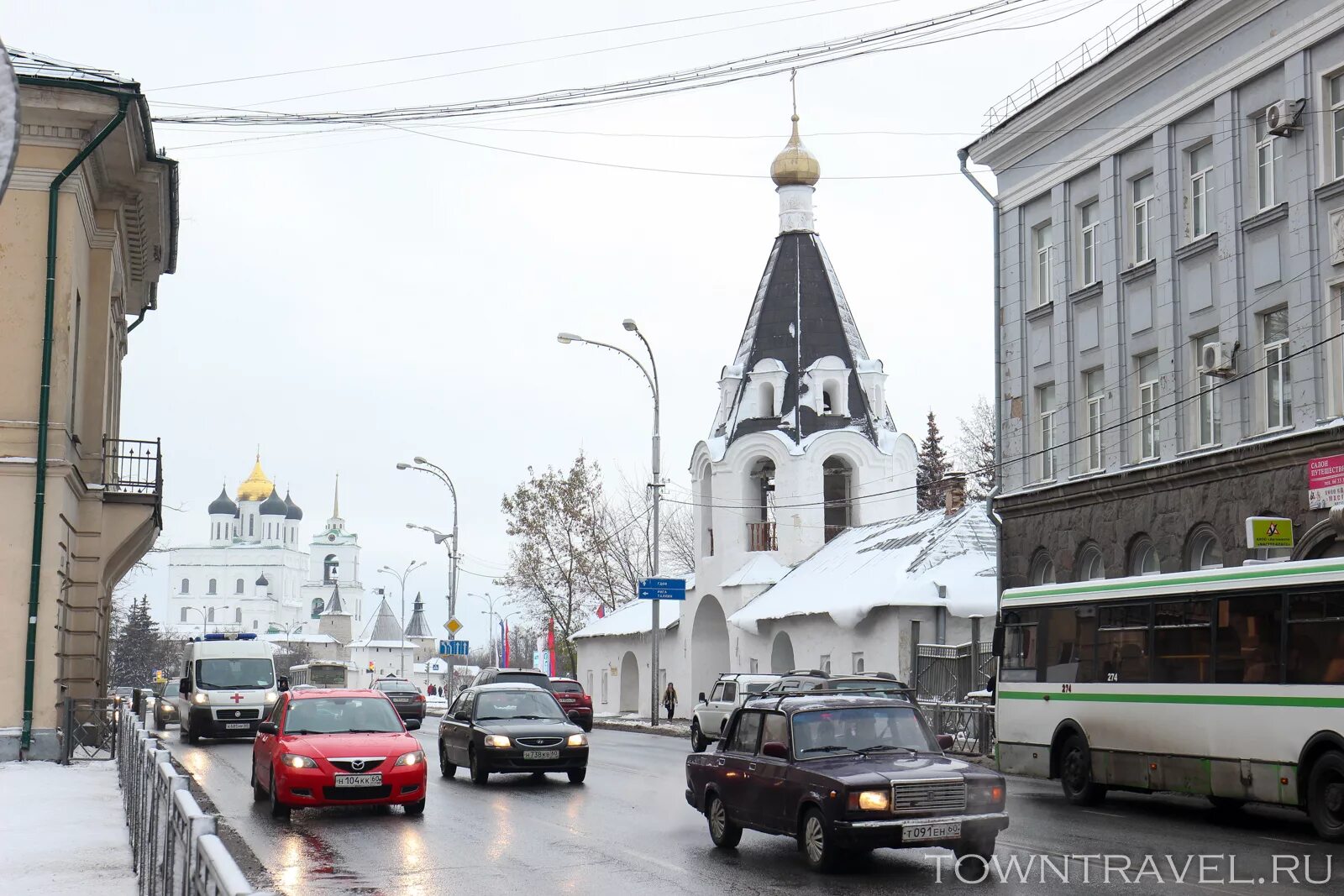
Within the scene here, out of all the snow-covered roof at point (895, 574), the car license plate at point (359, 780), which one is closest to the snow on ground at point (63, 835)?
the car license plate at point (359, 780)

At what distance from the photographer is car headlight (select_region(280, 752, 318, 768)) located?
16.9 metres

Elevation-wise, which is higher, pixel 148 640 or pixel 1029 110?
pixel 1029 110

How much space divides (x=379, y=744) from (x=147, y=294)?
76.9 ft

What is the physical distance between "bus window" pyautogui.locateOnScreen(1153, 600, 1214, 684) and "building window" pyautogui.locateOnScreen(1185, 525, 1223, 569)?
838 cm

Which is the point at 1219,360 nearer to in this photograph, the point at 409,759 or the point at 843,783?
the point at 409,759

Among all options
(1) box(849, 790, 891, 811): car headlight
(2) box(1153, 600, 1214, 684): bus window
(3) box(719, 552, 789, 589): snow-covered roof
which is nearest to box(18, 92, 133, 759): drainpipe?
(1) box(849, 790, 891, 811): car headlight

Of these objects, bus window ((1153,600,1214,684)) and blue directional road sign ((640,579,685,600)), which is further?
blue directional road sign ((640,579,685,600))

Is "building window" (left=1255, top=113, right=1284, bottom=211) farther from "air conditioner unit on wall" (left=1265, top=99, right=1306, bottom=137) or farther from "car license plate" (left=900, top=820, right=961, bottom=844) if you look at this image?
"car license plate" (left=900, top=820, right=961, bottom=844)

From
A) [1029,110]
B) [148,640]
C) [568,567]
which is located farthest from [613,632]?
[148,640]

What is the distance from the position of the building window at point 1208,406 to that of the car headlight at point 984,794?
1508cm

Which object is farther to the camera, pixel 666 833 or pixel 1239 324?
pixel 1239 324

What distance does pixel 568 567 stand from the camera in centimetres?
6656

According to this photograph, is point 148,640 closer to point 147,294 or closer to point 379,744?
point 147,294

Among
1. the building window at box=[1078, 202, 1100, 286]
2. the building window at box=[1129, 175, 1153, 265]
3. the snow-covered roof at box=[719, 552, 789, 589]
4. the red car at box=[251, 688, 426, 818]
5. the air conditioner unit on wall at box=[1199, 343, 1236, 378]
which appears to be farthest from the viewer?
the snow-covered roof at box=[719, 552, 789, 589]
